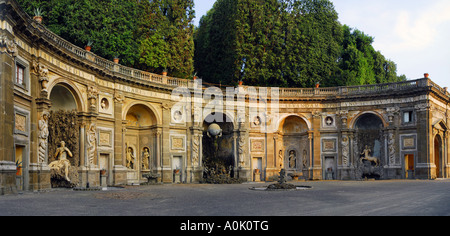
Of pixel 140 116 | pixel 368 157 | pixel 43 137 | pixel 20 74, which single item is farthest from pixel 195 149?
pixel 20 74

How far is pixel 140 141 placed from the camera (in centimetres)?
4000

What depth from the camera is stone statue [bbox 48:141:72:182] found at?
94.7 ft

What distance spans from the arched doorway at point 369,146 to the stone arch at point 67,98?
26366 mm

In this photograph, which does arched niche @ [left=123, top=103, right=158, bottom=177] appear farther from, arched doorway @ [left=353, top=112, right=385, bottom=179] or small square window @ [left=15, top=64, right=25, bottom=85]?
arched doorway @ [left=353, top=112, right=385, bottom=179]

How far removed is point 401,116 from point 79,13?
30568 millimetres

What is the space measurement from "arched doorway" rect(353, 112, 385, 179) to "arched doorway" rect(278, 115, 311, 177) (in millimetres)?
4965

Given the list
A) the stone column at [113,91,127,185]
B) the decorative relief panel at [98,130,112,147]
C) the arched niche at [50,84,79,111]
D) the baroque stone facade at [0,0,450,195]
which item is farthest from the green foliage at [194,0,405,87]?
the arched niche at [50,84,79,111]

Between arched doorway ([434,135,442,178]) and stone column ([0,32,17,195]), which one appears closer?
stone column ([0,32,17,195])

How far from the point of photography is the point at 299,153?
150 feet

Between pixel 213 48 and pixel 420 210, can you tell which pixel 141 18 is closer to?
pixel 213 48

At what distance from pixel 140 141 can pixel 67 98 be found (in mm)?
9844

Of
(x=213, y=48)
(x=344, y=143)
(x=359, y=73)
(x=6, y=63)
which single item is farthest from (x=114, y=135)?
(x=359, y=73)

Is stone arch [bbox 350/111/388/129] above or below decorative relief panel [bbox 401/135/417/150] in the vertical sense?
above

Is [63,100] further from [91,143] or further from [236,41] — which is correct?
[236,41]
